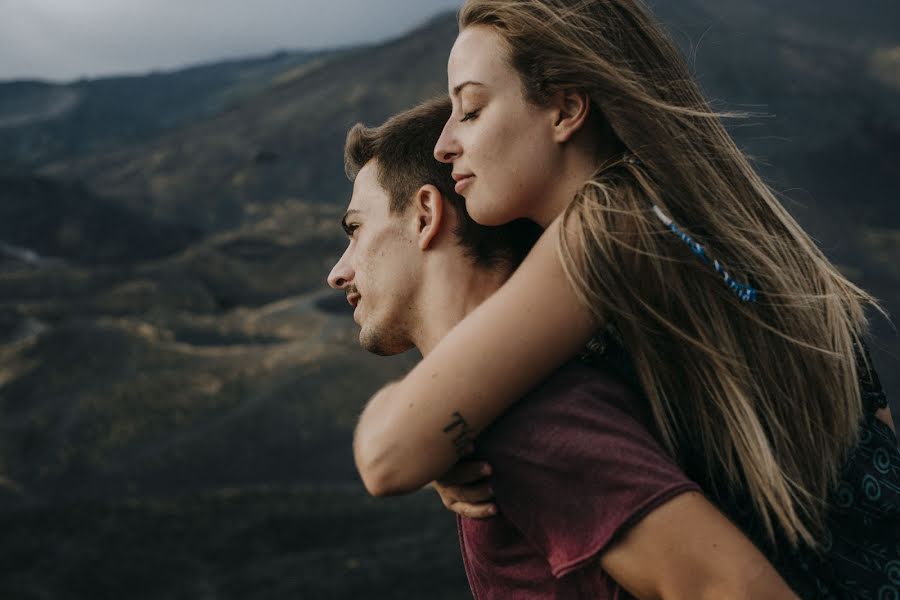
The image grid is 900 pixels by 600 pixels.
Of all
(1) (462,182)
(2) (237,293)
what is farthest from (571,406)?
(2) (237,293)

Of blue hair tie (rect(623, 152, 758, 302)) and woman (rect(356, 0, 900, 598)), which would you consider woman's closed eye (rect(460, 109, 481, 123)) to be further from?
blue hair tie (rect(623, 152, 758, 302))

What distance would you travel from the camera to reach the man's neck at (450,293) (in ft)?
6.53

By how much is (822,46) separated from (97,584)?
2109 cm

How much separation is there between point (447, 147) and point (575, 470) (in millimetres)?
717

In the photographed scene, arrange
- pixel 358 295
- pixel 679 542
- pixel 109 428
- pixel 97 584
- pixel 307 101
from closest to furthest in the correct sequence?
pixel 679 542, pixel 358 295, pixel 97 584, pixel 109 428, pixel 307 101

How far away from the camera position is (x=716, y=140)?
190 centimetres

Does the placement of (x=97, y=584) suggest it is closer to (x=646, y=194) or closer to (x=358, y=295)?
(x=358, y=295)

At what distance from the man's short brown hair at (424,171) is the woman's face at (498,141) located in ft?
0.36

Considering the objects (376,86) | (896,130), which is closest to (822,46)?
(896,130)

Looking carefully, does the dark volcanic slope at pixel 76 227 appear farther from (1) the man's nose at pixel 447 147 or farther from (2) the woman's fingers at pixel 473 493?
(2) the woman's fingers at pixel 473 493

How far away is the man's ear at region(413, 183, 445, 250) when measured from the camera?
2039 mm

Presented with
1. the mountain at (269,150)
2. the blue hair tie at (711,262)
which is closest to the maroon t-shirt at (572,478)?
the blue hair tie at (711,262)

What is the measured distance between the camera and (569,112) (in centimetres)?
189

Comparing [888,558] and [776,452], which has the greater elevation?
[776,452]
